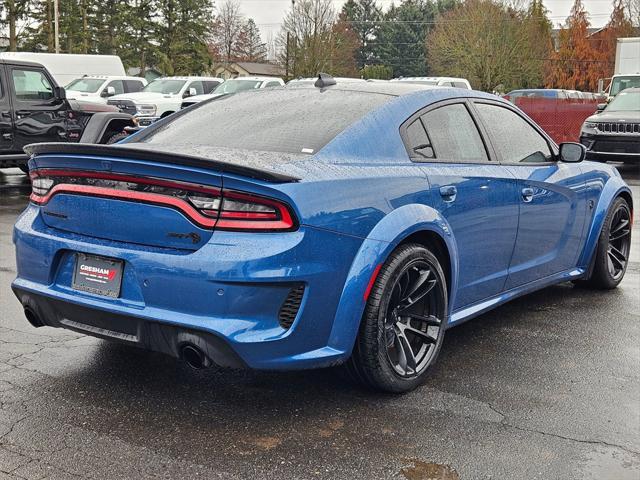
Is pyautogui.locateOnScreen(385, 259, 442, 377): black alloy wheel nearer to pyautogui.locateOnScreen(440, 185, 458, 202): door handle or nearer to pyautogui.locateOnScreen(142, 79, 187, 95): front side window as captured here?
pyautogui.locateOnScreen(440, 185, 458, 202): door handle

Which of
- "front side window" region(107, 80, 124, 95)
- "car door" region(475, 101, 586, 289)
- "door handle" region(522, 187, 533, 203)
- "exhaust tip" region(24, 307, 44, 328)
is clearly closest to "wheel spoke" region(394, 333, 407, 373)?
"car door" region(475, 101, 586, 289)

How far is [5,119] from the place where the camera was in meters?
11.8

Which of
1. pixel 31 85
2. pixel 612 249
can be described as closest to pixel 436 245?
pixel 612 249

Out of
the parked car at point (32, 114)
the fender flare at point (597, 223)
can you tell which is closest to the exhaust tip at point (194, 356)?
the fender flare at point (597, 223)

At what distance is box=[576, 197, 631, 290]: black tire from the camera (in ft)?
19.7

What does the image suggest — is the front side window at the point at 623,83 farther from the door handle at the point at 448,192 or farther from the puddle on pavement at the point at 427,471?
the puddle on pavement at the point at 427,471

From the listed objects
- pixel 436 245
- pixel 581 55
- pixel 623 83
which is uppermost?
pixel 581 55

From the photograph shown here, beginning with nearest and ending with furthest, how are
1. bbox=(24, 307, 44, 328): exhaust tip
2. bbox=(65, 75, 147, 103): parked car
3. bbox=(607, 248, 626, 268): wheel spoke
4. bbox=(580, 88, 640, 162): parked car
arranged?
bbox=(24, 307, 44, 328): exhaust tip
bbox=(607, 248, 626, 268): wheel spoke
bbox=(580, 88, 640, 162): parked car
bbox=(65, 75, 147, 103): parked car

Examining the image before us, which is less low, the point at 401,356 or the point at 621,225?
the point at 621,225

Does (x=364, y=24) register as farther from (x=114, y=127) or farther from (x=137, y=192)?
(x=137, y=192)

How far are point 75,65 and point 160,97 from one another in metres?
6.86

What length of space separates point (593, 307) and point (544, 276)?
764 millimetres

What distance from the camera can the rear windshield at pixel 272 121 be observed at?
3.92 metres

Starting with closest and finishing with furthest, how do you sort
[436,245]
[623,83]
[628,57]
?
[436,245]
[623,83]
[628,57]
